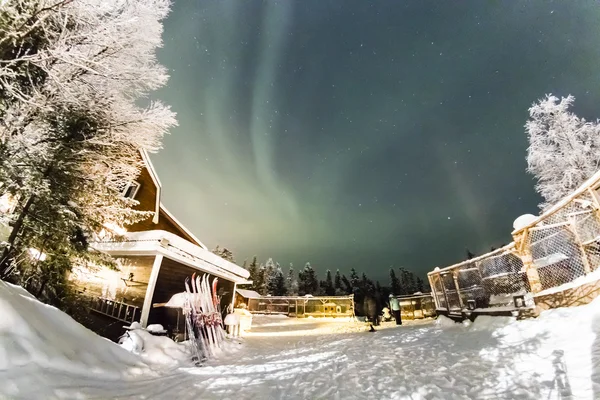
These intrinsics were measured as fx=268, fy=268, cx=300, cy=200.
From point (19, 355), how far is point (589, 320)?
8.44m

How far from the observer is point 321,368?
6027mm

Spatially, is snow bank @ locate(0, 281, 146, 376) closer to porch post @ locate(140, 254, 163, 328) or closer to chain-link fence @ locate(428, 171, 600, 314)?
porch post @ locate(140, 254, 163, 328)

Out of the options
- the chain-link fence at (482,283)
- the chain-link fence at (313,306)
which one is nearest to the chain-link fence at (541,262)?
the chain-link fence at (482,283)

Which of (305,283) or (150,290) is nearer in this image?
(150,290)

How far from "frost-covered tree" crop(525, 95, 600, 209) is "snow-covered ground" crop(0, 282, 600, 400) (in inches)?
596

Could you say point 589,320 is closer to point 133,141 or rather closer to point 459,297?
point 459,297

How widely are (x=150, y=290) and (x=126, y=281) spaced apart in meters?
1.48

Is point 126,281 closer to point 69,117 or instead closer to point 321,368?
point 69,117

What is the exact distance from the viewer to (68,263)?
636 centimetres

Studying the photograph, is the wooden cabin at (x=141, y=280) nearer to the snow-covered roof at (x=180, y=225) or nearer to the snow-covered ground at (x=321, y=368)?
the snow-covered ground at (x=321, y=368)

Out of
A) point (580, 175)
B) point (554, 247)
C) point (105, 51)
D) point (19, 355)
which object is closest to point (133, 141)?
point (105, 51)

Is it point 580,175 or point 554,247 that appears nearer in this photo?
point 554,247

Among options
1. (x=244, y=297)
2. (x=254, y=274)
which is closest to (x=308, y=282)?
(x=254, y=274)

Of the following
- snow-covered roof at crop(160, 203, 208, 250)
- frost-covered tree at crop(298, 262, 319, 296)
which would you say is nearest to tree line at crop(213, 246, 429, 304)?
frost-covered tree at crop(298, 262, 319, 296)
